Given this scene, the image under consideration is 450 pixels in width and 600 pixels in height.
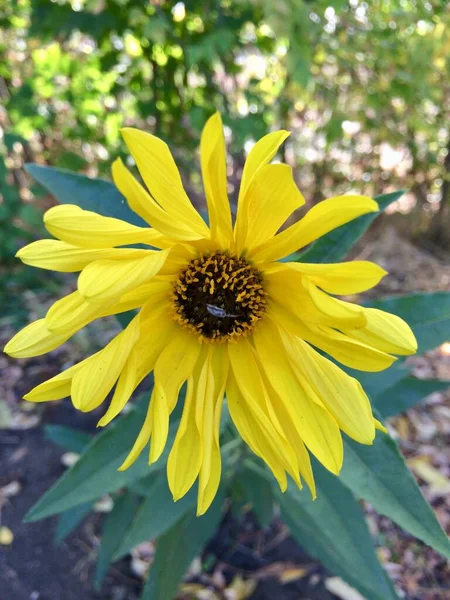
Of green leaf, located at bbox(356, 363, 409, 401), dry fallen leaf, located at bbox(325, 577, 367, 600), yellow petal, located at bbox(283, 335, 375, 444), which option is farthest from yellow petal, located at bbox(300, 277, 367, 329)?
dry fallen leaf, located at bbox(325, 577, 367, 600)

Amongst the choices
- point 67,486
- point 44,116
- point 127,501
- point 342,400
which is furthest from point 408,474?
point 44,116

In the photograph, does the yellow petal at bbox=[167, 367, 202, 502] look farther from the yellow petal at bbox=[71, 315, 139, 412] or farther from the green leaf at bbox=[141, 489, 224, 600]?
the green leaf at bbox=[141, 489, 224, 600]

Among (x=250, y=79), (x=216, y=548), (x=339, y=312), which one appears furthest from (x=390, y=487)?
(x=250, y=79)

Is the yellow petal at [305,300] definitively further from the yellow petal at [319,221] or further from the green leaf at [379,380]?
the green leaf at [379,380]

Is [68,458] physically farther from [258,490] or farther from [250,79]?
[250,79]

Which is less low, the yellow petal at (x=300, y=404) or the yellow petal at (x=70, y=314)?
the yellow petal at (x=70, y=314)

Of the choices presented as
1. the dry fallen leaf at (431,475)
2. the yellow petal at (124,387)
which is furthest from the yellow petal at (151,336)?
the dry fallen leaf at (431,475)

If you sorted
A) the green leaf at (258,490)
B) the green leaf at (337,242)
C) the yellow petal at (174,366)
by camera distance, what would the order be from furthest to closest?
the green leaf at (258,490) → the green leaf at (337,242) → the yellow petal at (174,366)
